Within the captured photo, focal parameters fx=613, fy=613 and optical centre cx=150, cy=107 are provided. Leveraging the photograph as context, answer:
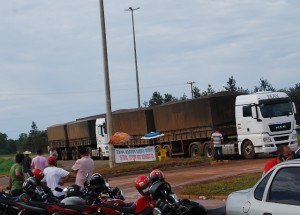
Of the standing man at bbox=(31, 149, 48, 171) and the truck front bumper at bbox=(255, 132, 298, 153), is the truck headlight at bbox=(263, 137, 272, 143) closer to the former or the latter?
the truck front bumper at bbox=(255, 132, 298, 153)

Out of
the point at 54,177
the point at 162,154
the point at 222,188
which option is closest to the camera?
the point at 54,177

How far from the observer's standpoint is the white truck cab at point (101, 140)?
43.4 metres

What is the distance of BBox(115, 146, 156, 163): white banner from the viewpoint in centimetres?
3152

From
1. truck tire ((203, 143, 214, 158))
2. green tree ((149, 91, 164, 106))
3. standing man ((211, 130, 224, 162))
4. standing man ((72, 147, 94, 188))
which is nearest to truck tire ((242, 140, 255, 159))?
standing man ((211, 130, 224, 162))

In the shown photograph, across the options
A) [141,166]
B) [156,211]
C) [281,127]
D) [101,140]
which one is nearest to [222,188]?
[156,211]

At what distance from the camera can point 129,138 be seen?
3859 centimetres

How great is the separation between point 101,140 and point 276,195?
37.5 metres

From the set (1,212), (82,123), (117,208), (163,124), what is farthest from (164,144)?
(117,208)

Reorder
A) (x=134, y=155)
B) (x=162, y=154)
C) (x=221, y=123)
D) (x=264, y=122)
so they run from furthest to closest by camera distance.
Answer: (x=162, y=154)
(x=134, y=155)
(x=221, y=123)
(x=264, y=122)

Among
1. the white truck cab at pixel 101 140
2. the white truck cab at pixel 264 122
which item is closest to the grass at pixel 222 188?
the white truck cab at pixel 264 122

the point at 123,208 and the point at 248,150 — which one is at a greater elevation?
the point at 248,150

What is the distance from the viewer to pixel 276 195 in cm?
684

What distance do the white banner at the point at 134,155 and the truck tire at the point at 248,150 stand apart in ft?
17.5

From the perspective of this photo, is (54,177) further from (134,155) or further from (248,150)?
(134,155)
